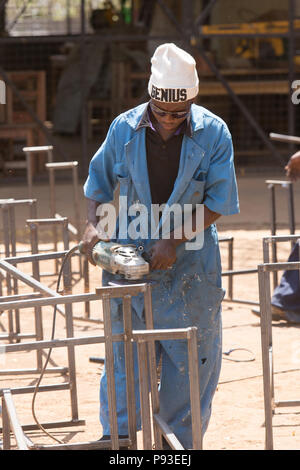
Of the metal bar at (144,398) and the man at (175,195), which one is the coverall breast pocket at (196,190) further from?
the metal bar at (144,398)

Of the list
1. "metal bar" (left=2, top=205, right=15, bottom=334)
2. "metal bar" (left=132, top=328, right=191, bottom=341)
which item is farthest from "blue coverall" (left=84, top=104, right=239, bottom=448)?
"metal bar" (left=2, top=205, right=15, bottom=334)

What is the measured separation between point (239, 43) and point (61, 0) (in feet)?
29.9

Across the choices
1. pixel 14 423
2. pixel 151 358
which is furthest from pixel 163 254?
pixel 14 423

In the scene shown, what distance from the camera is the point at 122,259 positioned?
3564mm

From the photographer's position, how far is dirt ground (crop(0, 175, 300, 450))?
441cm

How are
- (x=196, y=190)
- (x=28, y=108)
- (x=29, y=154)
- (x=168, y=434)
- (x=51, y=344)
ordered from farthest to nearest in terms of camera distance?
(x=28, y=108) < (x=29, y=154) < (x=196, y=190) < (x=168, y=434) < (x=51, y=344)

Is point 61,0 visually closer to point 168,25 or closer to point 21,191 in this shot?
point 168,25

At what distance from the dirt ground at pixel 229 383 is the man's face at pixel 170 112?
1.54 metres

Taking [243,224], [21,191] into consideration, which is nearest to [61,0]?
[21,191]

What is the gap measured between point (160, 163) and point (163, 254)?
42 centimetres

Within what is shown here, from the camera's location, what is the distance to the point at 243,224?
32.6ft

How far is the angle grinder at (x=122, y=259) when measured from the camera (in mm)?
3549

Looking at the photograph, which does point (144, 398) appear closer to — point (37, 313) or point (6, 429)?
point (6, 429)

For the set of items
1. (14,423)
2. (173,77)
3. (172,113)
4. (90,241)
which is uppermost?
(173,77)
